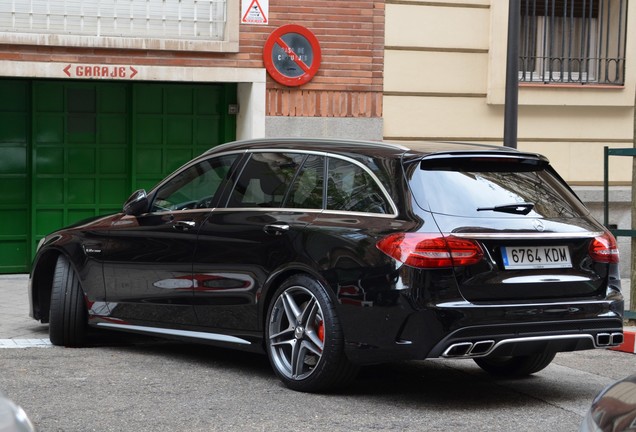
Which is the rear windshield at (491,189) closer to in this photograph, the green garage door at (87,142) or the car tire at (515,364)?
the car tire at (515,364)

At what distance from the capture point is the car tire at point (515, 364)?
8.10m

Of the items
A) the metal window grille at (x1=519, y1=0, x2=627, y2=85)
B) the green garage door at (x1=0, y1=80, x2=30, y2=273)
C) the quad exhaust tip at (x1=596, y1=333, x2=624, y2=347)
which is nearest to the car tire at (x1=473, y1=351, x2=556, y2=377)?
the quad exhaust tip at (x1=596, y1=333, x2=624, y2=347)

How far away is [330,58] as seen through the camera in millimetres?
15195

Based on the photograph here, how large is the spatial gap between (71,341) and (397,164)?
3236 millimetres

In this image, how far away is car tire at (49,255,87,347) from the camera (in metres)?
9.12

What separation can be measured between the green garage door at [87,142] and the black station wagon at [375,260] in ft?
21.4

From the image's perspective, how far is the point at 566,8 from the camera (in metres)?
16.1

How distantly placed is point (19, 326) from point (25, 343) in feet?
3.65

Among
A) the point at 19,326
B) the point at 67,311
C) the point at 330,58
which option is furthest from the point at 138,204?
the point at 330,58

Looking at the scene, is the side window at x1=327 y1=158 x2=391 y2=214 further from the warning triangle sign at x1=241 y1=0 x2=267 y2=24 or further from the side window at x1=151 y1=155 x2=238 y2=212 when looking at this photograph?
the warning triangle sign at x1=241 y1=0 x2=267 y2=24

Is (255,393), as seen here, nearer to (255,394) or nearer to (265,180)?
(255,394)

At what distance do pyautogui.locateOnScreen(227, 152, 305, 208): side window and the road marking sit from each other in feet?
6.97

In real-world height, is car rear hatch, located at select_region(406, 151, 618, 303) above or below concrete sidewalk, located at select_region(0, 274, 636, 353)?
above

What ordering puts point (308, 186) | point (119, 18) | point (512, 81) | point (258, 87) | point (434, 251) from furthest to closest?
point (258, 87) → point (119, 18) → point (512, 81) → point (308, 186) → point (434, 251)
